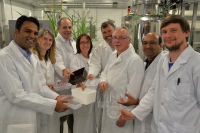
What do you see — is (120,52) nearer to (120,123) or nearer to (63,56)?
(120,123)

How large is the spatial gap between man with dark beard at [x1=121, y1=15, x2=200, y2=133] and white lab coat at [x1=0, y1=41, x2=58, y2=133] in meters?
0.89

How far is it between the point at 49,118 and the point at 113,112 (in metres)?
0.62

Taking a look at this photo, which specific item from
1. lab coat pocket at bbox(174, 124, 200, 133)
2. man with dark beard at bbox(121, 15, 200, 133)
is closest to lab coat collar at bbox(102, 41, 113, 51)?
man with dark beard at bbox(121, 15, 200, 133)

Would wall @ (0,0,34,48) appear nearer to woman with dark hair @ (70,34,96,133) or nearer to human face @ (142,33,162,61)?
woman with dark hair @ (70,34,96,133)

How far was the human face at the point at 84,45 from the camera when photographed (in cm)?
→ 205

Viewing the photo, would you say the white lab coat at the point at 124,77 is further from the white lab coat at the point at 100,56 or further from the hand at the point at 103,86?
the white lab coat at the point at 100,56

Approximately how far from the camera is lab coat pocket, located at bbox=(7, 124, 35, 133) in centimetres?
119

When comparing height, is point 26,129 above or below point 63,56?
below

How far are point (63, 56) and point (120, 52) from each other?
87 centimetres

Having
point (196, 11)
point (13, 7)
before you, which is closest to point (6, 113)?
point (196, 11)

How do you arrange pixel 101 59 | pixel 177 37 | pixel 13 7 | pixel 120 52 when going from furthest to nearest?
pixel 13 7 → pixel 101 59 → pixel 120 52 → pixel 177 37

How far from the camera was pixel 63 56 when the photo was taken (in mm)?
2203

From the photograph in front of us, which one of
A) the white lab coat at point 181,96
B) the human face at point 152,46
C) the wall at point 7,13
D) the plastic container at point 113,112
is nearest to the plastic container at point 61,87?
the plastic container at point 113,112

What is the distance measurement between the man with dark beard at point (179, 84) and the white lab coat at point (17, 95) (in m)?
0.89
